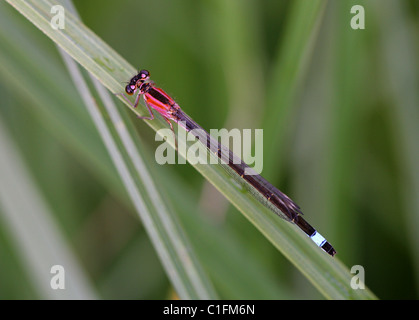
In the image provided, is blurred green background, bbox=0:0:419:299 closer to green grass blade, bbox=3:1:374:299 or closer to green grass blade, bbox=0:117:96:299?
green grass blade, bbox=0:117:96:299

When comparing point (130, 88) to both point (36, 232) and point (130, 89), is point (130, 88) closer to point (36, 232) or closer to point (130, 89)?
point (130, 89)

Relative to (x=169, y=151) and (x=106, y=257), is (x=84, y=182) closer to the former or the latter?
(x=106, y=257)

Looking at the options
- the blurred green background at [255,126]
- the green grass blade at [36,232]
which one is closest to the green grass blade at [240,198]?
the blurred green background at [255,126]

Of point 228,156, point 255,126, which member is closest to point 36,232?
point 228,156

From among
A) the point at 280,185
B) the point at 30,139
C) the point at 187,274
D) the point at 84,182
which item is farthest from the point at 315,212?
the point at 30,139

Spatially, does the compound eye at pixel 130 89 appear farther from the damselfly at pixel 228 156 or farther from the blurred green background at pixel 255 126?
the blurred green background at pixel 255 126

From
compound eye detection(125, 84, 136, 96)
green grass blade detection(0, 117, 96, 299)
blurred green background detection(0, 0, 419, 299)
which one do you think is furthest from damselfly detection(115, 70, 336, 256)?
green grass blade detection(0, 117, 96, 299)
